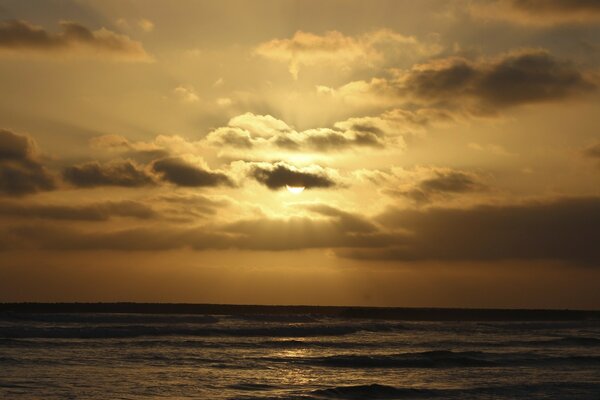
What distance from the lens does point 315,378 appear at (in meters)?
29.3

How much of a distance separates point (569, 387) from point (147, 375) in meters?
15.5

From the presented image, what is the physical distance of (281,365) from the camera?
33.5 metres

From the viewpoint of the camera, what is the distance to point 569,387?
27.3 meters

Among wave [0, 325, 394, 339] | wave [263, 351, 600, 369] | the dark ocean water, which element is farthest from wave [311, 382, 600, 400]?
wave [0, 325, 394, 339]

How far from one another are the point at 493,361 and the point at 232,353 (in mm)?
13025

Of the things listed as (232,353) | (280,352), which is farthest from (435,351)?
(232,353)

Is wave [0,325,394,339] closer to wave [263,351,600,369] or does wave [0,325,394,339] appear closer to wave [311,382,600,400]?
wave [263,351,600,369]

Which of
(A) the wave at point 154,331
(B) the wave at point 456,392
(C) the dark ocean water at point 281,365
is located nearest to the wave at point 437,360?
(C) the dark ocean water at point 281,365

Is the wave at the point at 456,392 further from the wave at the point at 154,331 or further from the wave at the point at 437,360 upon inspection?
the wave at the point at 154,331

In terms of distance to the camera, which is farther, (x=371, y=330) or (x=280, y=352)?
(x=371, y=330)

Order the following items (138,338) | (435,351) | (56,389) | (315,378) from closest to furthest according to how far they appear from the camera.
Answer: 1. (56,389)
2. (315,378)
3. (435,351)
4. (138,338)

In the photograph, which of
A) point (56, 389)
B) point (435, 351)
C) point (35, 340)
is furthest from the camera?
point (35, 340)

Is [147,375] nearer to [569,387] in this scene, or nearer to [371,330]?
[569,387]

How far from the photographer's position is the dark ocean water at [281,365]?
82.1 ft
